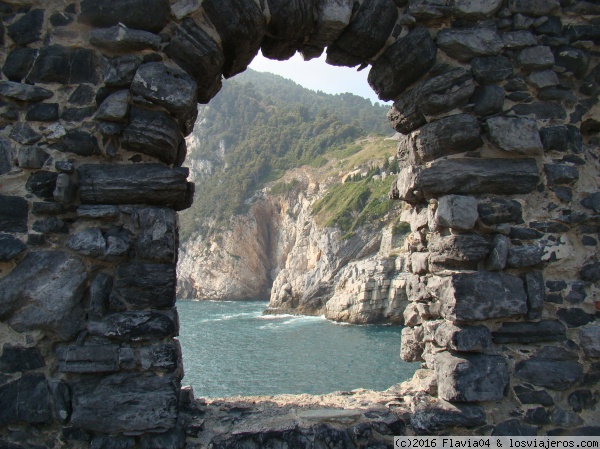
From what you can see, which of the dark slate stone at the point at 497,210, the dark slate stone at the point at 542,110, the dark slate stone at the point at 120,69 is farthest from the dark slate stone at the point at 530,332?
the dark slate stone at the point at 120,69

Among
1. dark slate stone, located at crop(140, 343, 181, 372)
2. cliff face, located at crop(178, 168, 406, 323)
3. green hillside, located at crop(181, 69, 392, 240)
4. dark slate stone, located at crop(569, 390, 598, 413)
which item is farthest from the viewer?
green hillside, located at crop(181, 69, 392, 240)

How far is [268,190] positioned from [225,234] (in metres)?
7.99

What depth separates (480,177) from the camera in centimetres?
324

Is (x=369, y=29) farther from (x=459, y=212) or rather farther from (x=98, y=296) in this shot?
(x=98, y=296)

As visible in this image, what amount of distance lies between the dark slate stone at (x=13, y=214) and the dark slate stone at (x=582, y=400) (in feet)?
12.3

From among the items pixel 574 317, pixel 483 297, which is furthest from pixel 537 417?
pixel 483 297

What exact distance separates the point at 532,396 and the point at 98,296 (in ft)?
9.53

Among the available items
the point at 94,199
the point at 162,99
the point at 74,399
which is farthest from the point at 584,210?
the point at 74,399

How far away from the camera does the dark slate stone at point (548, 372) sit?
3.11 metres

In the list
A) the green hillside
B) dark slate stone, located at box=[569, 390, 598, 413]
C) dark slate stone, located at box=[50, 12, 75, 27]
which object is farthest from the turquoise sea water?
the green hillside

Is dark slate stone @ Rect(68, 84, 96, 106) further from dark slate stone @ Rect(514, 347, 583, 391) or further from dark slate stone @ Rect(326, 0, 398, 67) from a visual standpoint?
dark slate stone @ Rect(514, 347, 583, 391)

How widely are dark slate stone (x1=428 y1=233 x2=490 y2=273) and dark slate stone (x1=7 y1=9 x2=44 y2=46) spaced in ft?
9.98

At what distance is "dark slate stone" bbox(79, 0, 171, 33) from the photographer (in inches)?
116

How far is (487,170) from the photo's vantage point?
3.26 metres
